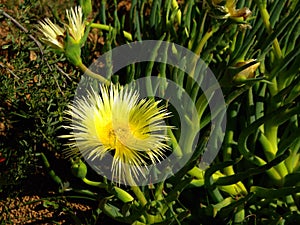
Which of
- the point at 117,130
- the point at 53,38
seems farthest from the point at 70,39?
the point at 117,130

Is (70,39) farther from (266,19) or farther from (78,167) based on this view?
(266,19)

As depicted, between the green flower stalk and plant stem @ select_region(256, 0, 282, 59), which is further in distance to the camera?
plant stem @ select_region(256, 0, 282, 59)

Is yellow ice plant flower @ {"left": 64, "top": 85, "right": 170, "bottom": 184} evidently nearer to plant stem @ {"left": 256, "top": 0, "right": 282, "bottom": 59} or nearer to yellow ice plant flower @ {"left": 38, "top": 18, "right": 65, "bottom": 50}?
yellow ice plant flower @ {"left": 38, "top": 18, "right": 65, "bottom": 50}

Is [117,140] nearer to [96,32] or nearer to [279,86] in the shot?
[279,86]

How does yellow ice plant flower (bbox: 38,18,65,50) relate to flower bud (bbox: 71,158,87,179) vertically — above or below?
above

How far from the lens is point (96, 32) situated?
71.6 inches

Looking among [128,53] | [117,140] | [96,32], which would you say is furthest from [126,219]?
[96,32]

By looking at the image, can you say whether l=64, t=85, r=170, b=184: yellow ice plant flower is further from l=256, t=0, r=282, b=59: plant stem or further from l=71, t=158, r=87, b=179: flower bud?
l=256, t=0, r=282, b=59: plant stem

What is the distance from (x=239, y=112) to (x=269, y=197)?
0.29 m

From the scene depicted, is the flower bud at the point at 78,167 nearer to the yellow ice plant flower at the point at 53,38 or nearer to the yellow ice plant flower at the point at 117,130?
the yellow ice plant flower at the point at 117,130

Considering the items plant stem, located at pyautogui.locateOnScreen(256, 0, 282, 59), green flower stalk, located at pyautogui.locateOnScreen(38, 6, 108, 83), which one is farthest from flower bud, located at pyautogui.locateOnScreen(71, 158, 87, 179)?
plant stem, located at pyautogui.locateOnScreen(256, 0, 282, 59)

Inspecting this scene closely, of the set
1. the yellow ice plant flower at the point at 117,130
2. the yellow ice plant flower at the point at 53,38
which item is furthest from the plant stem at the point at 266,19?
the yellow ice plant flower at the point at 53,38

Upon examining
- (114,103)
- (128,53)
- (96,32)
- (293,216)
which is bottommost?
(293,216)

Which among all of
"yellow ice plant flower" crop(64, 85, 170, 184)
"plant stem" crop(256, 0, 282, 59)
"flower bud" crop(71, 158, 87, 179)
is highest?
"plant stem" crop(256, 0, 282, 59)
